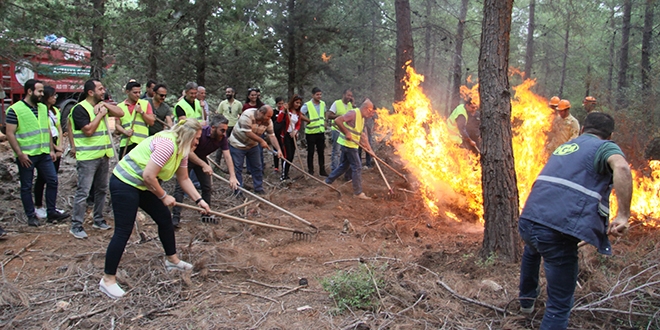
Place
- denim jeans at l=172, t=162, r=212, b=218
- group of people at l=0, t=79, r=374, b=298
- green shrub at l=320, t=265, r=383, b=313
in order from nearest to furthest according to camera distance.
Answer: green shrub at l=320, t=265, r=383, b=313
group of people at l=0, t=79, r=374, b=298
denim jeans at l=172, t=162, r=212, b=218

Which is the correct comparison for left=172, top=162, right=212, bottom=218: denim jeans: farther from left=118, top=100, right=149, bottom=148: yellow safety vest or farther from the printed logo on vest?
the printed logo on vest

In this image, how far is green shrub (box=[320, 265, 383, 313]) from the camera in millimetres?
3930

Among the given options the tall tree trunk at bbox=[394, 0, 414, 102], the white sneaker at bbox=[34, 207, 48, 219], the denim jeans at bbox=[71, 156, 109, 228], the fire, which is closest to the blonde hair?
the denim jeans at bbox=[71, 156, 109, 228]

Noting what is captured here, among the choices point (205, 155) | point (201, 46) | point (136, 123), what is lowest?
point (205, 155)

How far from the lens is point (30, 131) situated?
19.5ft

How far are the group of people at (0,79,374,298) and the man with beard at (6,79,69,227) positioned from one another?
1 centimetres

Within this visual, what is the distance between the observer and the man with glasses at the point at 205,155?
6.34m

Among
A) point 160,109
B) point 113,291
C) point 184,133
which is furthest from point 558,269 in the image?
point 160,109

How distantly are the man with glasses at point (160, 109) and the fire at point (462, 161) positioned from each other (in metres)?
4.66

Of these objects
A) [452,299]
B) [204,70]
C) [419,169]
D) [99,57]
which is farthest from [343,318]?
[204,70]

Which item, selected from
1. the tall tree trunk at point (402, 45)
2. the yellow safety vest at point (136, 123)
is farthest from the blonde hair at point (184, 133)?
the tall tree trunk at point (402, 45)

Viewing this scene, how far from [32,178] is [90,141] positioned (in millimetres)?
1139

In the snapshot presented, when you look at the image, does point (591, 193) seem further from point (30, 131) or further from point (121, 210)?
point (30, 131)

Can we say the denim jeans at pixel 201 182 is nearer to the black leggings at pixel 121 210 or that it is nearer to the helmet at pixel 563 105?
the black leggings at pixel 121 210
